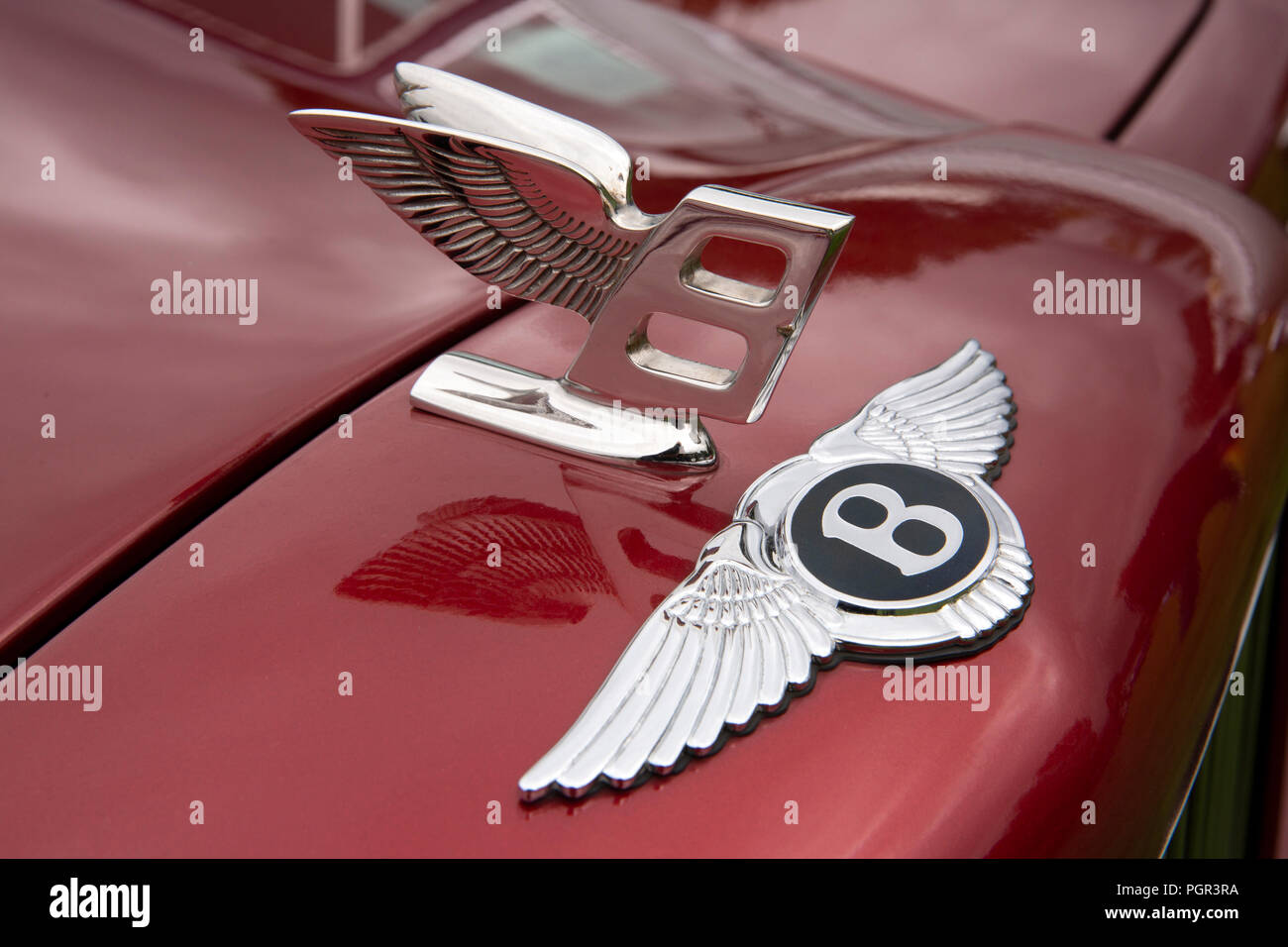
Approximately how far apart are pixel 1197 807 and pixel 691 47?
1.15 m

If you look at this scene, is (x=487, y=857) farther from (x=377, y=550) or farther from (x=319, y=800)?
(x=377, y=550)

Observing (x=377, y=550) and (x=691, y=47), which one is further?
(x=691, y=47)

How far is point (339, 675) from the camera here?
744mm

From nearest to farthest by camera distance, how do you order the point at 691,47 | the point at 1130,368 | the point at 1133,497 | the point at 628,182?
1. the point at 628,182
2. the point at 1133,497
3. the point at 1130,368
4. the point at 691,47

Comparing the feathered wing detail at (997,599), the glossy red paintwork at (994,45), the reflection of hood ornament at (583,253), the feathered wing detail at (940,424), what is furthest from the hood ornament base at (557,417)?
the glossy red paintwork at (994,45)

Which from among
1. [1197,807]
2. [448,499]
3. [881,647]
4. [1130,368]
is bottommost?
[1197,807]

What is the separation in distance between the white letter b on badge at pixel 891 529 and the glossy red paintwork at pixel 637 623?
0.08 meters

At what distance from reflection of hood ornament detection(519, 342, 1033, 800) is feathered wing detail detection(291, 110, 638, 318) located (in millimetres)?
224

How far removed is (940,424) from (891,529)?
16 cm

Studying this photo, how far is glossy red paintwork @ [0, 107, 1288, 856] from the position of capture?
0.68 m

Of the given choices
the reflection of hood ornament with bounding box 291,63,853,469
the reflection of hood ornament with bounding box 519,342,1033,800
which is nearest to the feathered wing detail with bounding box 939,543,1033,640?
the reflection of hood ornament with bounding box 519,342,1033,800

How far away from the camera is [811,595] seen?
781mm
